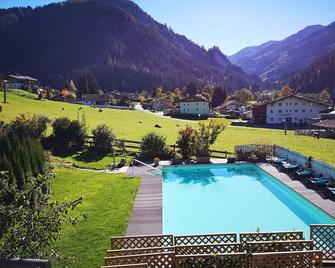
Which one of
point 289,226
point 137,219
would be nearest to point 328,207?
point 289,226

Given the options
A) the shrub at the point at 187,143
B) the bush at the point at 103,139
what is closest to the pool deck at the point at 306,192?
the shrub at the point at 187,143

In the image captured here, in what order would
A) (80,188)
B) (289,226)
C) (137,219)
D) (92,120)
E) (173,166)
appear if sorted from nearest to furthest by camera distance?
(137,219) < (289,226) < (80,188) < (173,166) < (92,120)

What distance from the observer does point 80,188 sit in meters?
24.3

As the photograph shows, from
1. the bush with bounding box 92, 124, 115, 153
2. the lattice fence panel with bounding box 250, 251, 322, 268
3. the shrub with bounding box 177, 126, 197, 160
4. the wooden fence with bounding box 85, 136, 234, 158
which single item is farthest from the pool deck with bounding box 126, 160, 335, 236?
the bush with bounding box 92, 124, 115, 153

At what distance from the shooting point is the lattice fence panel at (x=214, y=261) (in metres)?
10.0

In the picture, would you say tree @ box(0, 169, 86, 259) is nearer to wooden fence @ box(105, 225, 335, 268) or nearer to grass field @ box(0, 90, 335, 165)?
wooden fence @ box(105, 225, 335, 268)

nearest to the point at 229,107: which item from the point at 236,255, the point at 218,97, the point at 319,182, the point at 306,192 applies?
the point at 218,97

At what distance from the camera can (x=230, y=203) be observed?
2380 centimetres

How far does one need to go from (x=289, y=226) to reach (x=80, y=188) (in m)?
13.8

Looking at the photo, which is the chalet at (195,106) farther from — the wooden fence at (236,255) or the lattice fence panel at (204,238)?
the wooden fence at (236,255)

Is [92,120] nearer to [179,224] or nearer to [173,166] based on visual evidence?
[173,166]

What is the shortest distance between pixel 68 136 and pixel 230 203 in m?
20.5

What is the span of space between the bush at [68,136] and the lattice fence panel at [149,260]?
2779cm

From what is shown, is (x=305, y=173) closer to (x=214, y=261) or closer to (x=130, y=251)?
(x=214, y=261)
